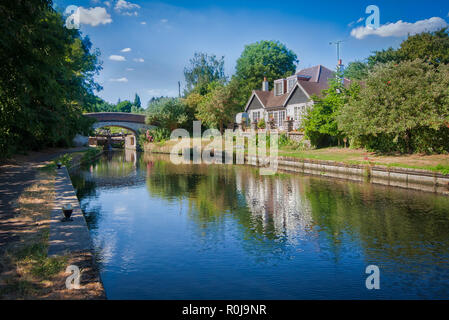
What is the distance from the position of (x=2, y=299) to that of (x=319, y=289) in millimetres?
5353

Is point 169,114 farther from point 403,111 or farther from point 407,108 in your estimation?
point 407,108

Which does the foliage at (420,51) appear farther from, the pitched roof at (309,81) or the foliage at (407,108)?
the foliage at (407,108)

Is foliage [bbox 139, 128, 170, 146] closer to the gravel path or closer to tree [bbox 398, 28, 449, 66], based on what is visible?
the gravel path

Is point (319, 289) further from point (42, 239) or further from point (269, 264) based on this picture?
point (42, 239)

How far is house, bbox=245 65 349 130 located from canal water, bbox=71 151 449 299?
23.6 meters

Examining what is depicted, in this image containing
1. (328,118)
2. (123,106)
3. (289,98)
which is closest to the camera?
(328,118)

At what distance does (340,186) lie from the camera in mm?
19016

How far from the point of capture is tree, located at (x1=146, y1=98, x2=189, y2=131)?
2080 inches

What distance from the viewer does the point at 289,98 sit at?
140ft

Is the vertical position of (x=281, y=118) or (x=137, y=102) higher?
(x=137, y=102)

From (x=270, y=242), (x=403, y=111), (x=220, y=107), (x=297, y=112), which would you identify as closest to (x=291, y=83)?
(x=297, y=112)

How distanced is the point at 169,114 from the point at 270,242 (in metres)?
45.0

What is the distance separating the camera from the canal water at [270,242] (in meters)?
6.99

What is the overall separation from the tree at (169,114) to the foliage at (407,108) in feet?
106
